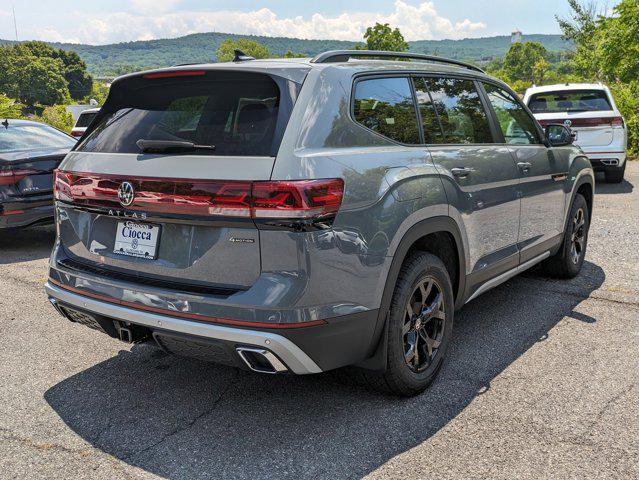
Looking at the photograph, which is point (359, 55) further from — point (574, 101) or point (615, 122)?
point (574, 101)

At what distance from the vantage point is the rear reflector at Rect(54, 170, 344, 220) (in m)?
2.62

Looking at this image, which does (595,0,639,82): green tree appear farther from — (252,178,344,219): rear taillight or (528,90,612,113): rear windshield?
(252,178,344,219): rear taillight

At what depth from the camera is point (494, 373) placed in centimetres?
375

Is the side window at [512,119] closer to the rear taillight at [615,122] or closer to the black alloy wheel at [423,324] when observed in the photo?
the black alloy wheel at [423,324]

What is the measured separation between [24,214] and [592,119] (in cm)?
880

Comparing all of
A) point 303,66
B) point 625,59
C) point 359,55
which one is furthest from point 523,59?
point 303,66

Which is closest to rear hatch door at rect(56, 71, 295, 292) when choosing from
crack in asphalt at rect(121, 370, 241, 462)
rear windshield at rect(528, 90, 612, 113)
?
crack in asphalt at rect(121, 370, 241, 462)

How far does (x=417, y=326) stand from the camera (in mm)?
3387

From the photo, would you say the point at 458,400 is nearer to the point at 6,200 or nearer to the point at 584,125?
the point at 6,200

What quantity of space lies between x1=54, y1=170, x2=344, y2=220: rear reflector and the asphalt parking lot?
1099 mm

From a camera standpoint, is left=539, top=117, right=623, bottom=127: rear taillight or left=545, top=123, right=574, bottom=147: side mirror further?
left=539, top=117, right=623, bottom=127: rear taillight

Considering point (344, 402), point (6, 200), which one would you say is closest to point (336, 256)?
point (344, 402)

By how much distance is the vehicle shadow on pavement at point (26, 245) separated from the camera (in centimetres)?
696

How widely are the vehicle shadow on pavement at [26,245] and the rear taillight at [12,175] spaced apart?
82 cm
